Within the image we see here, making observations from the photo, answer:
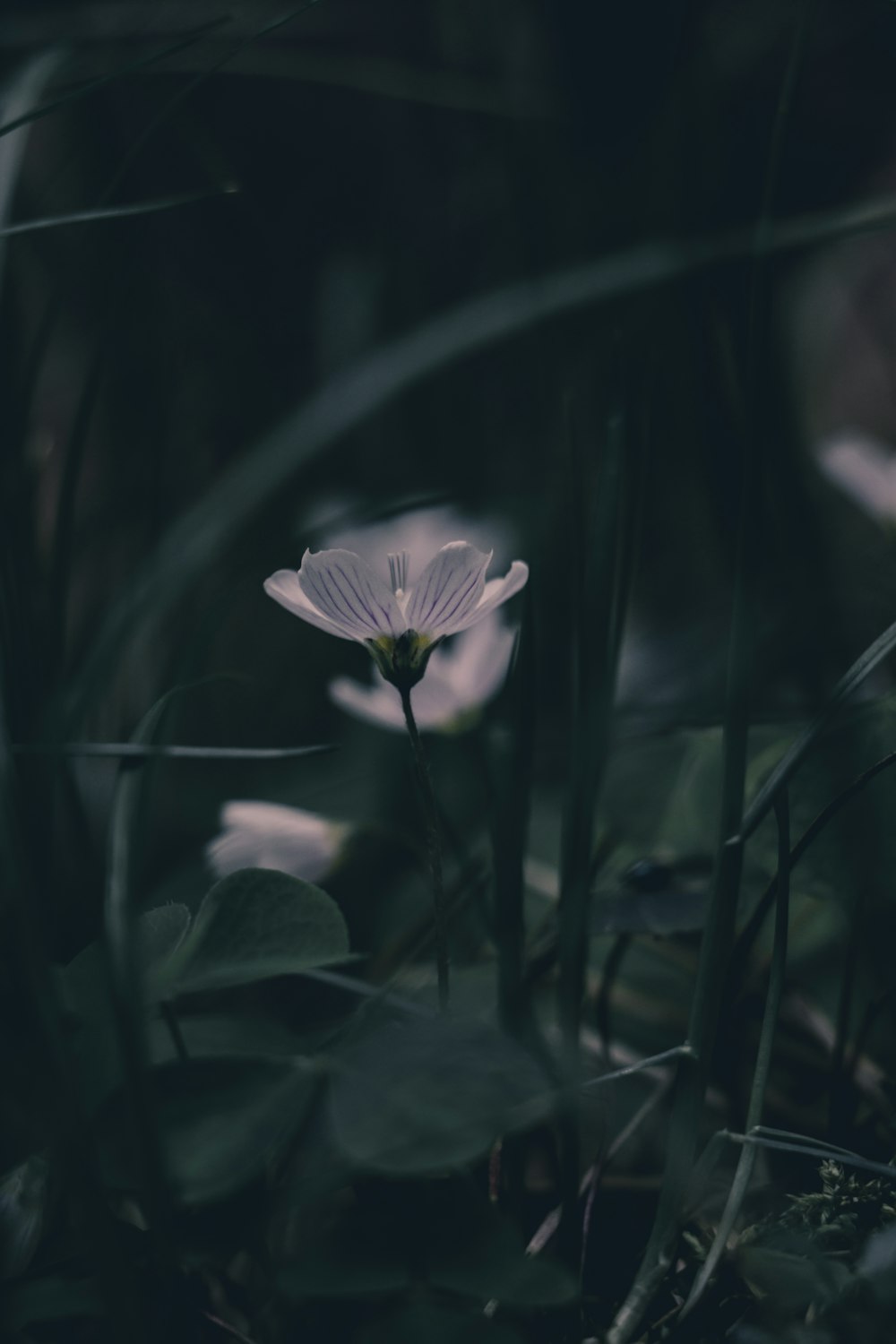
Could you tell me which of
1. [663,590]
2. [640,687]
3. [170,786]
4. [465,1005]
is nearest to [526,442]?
[663,590]

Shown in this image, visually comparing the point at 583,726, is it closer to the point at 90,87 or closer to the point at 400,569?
the point at 400,569

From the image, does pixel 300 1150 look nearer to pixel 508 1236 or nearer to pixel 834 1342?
pixel 508 1236

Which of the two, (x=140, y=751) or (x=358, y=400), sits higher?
(x=358, y=400)

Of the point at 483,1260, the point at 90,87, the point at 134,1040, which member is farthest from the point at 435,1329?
the point at 90,87

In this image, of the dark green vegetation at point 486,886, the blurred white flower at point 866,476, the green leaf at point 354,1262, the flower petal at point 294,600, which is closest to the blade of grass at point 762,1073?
the dark green vegetation at point 486,886

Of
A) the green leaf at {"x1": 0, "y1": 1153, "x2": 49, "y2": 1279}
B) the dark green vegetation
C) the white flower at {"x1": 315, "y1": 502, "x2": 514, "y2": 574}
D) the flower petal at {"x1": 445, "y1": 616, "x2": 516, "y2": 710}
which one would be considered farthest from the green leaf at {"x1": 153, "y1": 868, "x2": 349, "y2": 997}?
the white flower at {"x1": 315, "y1": 502, "x2": 514, "y2": 574}
